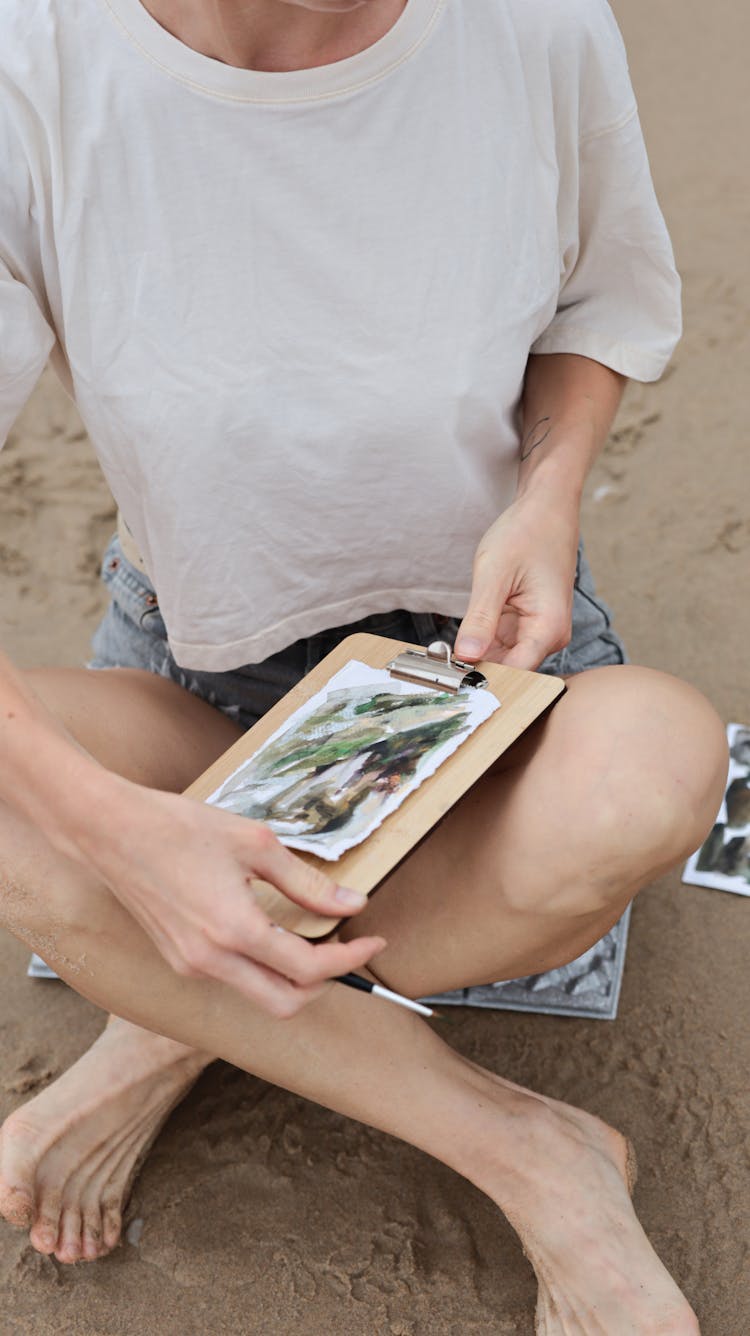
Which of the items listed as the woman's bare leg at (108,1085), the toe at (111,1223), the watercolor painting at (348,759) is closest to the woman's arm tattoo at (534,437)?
the watercolor painting at (348,759)

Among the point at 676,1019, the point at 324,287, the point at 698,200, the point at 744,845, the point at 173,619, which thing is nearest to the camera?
the point at 324,287

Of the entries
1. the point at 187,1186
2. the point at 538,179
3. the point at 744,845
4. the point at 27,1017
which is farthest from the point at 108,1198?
the point at 538,179

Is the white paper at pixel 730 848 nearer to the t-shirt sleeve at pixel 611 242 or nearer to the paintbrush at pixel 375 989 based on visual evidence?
the t-shirt sleeve at pixel 611 242

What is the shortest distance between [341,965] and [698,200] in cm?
237

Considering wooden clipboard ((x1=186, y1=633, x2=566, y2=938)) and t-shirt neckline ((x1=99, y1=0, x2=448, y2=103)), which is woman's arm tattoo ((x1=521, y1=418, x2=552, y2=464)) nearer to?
wooden clipboard ((x1=186, y1=633, x2=566, y2=938))

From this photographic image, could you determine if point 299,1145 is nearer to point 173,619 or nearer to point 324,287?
point 173,619

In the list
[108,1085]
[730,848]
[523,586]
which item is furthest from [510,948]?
[730,848]

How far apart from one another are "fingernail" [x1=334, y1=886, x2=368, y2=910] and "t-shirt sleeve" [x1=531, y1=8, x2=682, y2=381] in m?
0.66

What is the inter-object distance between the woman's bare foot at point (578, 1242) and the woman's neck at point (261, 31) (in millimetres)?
899

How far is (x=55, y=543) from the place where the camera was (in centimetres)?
237

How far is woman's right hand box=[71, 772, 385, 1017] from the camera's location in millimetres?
950

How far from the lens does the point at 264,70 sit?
1139mm

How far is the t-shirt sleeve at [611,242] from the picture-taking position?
125 cm

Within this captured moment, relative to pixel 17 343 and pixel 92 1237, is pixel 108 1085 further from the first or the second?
pixel 17 343
